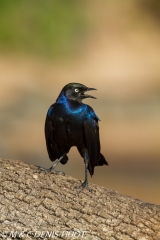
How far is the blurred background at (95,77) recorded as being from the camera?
306 inches

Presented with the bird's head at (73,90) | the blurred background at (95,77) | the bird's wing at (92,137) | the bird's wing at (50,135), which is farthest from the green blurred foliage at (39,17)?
the bird's wing at (92,137)

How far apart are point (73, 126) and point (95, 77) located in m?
11.5

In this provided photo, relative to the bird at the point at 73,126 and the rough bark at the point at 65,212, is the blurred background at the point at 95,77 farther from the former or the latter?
the rough bark at the point at 65,212

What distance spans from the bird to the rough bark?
72 cm

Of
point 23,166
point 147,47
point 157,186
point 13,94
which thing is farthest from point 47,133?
point 147,47

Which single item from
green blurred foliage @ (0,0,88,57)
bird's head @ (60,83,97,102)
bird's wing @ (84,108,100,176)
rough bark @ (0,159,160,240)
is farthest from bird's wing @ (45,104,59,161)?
green blurred foliage @ (0,0,88,57)

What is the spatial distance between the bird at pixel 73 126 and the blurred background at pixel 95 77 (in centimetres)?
95

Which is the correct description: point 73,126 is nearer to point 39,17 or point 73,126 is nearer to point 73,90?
point 73,90

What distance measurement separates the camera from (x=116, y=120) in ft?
48.4

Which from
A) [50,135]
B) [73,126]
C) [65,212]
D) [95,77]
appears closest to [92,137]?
[73,126]

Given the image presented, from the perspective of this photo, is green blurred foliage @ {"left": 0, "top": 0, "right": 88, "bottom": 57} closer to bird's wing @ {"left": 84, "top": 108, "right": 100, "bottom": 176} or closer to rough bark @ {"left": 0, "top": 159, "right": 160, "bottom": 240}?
bird's wing @ {"left": 84, "top": 108, "right": 100, "bottom": 176}

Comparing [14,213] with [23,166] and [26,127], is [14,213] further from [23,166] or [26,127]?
[26,127]

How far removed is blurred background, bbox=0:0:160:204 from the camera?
776cm

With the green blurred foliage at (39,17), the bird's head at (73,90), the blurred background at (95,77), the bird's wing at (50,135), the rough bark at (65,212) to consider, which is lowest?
the rough bark at (65,212)
